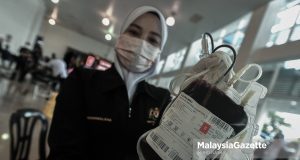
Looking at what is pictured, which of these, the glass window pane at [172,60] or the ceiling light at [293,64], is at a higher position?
the ceiling light at [293,64]

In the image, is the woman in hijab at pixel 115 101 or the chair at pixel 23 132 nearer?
the woman in hijab at pixel 115 101

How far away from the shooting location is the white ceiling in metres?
0.69

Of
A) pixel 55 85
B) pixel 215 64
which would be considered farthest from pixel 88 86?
pixel 55 85

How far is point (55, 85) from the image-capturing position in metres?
6.22

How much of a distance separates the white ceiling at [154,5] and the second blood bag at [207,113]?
224 mm

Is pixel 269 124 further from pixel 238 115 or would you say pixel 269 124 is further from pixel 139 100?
pixel 139 100

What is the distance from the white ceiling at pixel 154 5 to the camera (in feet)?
2.27

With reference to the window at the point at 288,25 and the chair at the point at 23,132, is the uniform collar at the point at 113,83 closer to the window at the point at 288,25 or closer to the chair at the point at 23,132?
the window at the point at 288,25

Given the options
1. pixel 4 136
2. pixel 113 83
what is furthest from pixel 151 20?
pixel 4 136

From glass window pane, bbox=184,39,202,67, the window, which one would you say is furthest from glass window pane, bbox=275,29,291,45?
glass window pane, bbox=184,39,202,67

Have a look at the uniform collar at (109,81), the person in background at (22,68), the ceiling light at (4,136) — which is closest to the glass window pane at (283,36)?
the uniform collar at (109,81)

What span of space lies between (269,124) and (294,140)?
35mm

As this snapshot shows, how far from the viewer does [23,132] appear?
1.22m

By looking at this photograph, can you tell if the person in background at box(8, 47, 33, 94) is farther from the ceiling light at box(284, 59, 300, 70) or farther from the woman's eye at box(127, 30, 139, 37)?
the ceiling light at box(284, 59, 300, 70)
